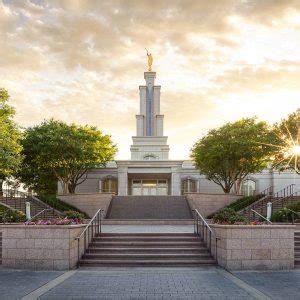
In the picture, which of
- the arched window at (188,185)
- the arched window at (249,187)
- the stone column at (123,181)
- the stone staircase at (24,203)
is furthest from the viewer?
the arched window at (249,187)

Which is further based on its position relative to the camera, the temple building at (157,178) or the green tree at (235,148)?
the temple building at (157,178)

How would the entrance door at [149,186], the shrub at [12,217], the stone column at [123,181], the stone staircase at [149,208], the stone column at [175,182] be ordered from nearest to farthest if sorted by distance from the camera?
the shrub at [12,217]
the stone staircase at [149,208]
the stone column at [175,182]
the stone column at [123,181]
the entrance door at [149,186]

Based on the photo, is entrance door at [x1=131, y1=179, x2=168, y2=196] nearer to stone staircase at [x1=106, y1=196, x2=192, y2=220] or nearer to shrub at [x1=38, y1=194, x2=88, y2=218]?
stone staircase at [x1=106, y1=196, x2=192, y2=220]

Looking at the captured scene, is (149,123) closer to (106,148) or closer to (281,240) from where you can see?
(106,148)

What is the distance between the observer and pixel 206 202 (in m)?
37.6

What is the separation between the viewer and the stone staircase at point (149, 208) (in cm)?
3456

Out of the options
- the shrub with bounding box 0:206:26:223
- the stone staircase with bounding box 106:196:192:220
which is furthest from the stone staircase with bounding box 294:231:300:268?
the shrub with bounding box 0:206:26:223

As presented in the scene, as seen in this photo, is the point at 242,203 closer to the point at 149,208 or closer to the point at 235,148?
the point at 235,148

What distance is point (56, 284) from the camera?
12.7 m

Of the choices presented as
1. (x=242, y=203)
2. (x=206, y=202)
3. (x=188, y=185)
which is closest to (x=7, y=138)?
(x=206, y=202)

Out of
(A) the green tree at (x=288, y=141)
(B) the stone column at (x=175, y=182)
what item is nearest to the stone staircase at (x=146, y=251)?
(A) the green tree at (x=288, y=141)

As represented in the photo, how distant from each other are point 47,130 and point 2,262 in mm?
31414

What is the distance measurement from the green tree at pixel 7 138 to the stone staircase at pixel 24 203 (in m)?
3.03

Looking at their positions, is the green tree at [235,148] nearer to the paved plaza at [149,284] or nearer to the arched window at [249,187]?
the arched window at [249,187]
